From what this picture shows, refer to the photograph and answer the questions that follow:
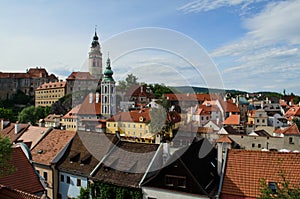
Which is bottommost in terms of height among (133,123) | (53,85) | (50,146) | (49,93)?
(133,123)

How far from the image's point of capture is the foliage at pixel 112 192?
17922mm

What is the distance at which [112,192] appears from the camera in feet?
61.7

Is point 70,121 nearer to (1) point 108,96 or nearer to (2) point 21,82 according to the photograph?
(1) point 108,96

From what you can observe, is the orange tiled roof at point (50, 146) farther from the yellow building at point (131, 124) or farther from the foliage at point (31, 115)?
the foliage at point (31, 115)

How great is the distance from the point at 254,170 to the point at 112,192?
9.42 meters

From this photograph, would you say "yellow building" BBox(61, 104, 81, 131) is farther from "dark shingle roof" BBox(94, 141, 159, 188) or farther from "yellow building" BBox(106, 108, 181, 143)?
"dark shingle roof" BBox(94, 141, 159, 188)

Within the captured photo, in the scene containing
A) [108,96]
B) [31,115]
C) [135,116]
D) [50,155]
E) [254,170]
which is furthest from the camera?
[31,115]

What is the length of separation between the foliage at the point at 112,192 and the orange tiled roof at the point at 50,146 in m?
5.38

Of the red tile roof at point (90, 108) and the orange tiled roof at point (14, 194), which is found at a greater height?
the red tile roof at point (90, 108)

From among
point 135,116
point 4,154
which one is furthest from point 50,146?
point 135,116

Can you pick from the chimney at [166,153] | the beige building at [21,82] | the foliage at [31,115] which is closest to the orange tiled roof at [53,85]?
the beige building at [21,82]

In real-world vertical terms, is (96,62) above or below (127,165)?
above

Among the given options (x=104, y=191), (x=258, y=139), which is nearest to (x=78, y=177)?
(x=104, y=191)

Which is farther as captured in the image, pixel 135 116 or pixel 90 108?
pixel 90 108
